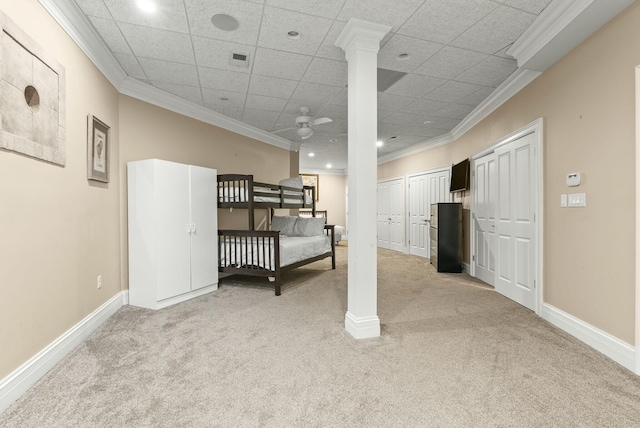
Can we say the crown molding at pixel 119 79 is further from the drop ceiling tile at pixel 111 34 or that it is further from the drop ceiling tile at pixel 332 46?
the drop ceiling tile at pixel 332 46

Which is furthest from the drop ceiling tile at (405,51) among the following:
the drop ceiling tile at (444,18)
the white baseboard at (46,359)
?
the white baseboard at (46,359)

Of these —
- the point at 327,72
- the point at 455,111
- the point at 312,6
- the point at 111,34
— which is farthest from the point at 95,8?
the point at 455,111

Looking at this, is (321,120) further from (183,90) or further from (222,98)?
(183,90)

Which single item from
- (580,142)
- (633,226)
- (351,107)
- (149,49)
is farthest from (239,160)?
(633,226)

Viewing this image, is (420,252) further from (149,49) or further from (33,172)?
(33,172)

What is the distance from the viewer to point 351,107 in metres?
2.52

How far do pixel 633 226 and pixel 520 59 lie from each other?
1.70 metres

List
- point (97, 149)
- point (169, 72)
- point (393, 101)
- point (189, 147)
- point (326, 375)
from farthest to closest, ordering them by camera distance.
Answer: point (189, 147), point (393, 101), point (169, 72), point (97, 149), point (326, 375)

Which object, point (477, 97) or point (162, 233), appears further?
point (477, 97)

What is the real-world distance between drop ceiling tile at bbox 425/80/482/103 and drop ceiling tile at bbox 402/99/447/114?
113 millimetres

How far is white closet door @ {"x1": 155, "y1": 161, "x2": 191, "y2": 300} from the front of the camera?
3.25 meters

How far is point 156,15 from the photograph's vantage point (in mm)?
2314

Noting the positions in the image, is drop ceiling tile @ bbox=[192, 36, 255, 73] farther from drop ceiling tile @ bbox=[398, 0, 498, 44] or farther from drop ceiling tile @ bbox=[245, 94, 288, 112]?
drop ceiling tile @ bbox=[398, 0, 498, 44]

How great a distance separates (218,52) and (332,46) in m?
1.08
